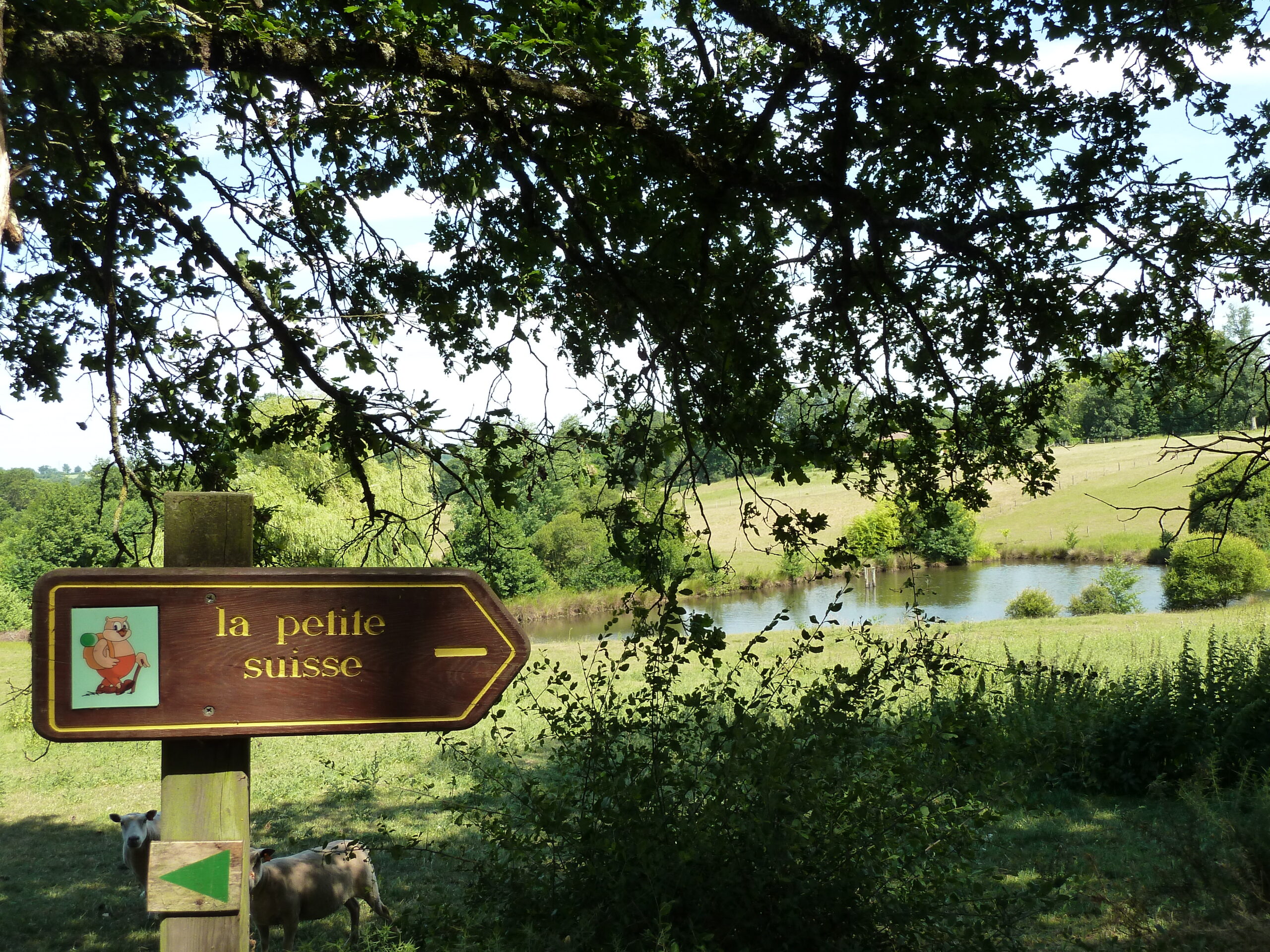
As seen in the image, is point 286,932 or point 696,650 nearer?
point 696,650

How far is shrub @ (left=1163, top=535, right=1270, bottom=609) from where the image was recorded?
68.2 feet

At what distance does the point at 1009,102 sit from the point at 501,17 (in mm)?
2548

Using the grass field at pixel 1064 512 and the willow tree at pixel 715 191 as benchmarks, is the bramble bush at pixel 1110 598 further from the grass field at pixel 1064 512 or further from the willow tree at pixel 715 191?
the willow tree at pixel 715 191

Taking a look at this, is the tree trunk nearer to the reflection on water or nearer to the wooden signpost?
the wooden signpost

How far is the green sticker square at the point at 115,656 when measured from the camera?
6.50ft

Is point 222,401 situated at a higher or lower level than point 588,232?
lower

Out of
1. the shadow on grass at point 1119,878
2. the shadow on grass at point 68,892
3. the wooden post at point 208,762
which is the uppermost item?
the wooden post at point 208,762

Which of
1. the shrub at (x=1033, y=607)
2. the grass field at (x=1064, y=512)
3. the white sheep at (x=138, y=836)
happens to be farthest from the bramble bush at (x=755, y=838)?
the grass field at (x=1064, y=512)

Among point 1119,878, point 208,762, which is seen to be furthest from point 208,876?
point 1119,878

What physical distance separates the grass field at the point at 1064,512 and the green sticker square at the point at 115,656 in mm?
28952

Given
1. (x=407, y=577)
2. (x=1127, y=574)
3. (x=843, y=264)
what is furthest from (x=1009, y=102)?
(x=1127, y=574)

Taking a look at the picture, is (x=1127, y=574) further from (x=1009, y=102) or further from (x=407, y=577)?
(x=407, y=577)

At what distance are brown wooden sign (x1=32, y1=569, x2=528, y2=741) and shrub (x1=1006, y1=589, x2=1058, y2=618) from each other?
20.7 m

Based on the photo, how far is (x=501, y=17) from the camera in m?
4.73
